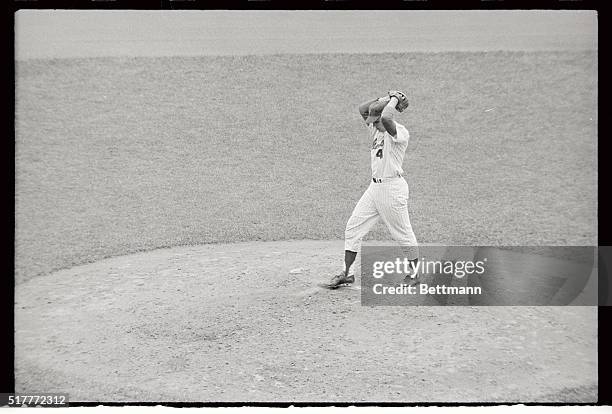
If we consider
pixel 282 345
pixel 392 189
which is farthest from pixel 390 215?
pixel 282 345

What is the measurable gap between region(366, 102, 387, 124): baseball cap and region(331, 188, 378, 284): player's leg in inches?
26.6

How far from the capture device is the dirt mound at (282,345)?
456 cm

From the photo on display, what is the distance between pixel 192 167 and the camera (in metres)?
11.3

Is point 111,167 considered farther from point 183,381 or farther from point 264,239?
point 183,381

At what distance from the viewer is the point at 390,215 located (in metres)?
5.81

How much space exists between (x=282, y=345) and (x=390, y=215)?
161 cm

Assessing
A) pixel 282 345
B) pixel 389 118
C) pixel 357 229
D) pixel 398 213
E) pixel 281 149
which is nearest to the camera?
pixel 282 345

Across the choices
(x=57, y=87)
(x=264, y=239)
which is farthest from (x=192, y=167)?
(x=57, y=87)

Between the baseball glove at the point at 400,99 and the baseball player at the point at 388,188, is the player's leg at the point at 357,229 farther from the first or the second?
the baseball glove at the point at 400,99

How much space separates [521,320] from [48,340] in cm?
398

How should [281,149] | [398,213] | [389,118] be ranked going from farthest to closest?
[281,149], [398,213], [389,118]

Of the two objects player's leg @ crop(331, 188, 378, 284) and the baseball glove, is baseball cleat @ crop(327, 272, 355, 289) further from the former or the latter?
the baseball glove

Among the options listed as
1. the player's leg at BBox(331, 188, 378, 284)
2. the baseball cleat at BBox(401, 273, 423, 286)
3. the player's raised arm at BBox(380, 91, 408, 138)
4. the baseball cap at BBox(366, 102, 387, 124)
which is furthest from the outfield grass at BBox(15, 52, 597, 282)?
the player's raised arm at BBox(380, 91, 408, 138)

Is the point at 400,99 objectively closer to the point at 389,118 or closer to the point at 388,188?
the point at 389,118
